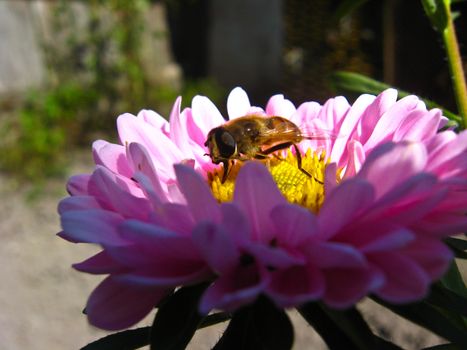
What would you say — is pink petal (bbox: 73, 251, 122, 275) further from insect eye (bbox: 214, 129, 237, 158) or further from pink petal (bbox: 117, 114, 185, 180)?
insect eye (bbox: 214, 129, 237, 158)

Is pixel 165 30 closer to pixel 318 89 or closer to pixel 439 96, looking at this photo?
pixel 318 89

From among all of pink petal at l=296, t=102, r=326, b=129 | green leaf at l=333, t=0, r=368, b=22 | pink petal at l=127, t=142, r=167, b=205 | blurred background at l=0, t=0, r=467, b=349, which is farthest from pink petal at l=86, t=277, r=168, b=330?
blurred background at l=0, t=0, r=467, b=349

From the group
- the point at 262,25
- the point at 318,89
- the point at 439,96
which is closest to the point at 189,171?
the point at 439,96

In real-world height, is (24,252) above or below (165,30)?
below

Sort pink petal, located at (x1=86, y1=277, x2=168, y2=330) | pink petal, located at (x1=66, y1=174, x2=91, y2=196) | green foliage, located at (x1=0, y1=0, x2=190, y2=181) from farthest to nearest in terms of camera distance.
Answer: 1. green foliage, located at (x1=0, y1=0, x2=190, y2=181)
2. pink petal, located at (x1=66, y1=174, x2=91, y2=196)
3. pink petal, located at (x1=86, y1=277, x2=168, y2=330)

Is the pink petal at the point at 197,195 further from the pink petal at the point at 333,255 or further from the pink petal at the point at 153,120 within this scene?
the pink petal at the point at 153,120

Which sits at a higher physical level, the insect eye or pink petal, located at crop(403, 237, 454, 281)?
pink petal, located at crop(403, 237, 454, 281)

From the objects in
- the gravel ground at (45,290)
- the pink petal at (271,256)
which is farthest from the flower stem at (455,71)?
the gravel ground at (45,290)
